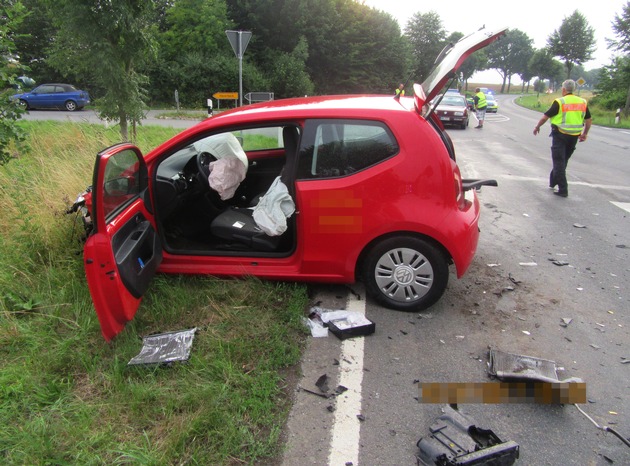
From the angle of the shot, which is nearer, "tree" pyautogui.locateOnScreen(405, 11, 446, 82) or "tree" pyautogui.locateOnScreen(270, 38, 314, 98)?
"tree" pyautogui.locateOnScreen(270, 38, 314, 98)

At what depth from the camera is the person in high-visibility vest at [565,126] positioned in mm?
7434

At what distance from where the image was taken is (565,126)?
297 inches

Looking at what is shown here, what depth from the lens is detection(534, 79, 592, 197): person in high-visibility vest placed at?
7.43 m

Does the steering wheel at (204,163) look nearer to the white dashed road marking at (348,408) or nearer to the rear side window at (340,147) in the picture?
the rear side window at (340,147)

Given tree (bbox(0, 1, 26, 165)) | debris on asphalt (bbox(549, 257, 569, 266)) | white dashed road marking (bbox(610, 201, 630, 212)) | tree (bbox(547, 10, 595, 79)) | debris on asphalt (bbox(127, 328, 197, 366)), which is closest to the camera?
debris on asphalt (bbox(127, 328, 197, 366))

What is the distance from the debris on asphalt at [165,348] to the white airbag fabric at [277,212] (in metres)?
1.01

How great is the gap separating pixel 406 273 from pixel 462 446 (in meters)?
1.60

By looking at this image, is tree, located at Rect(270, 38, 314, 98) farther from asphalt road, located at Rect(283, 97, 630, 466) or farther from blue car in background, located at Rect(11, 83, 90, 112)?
asphalt road, located at Rect(283, 97, 630, 466)

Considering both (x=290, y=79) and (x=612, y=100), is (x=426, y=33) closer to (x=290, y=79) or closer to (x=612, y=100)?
(x=612, y=100)

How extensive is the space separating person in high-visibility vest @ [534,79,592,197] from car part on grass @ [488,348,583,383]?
5.49m

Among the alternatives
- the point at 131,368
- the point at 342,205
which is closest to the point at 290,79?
the point at 342,205

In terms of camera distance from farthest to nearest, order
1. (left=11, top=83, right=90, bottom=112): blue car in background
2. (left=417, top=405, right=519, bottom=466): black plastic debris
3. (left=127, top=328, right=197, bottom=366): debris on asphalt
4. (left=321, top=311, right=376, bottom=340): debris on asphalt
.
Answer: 1. (left=11, top=83, right=90, bottom=112): blue car in background
2. (left=321, top=311, right=376, bottom=340): debris on asphalt
3. (left=127, top=328, right=197, bottom=366): debris on asphalt
4. (left=417, top=405, right=519, bottom=466): black plastic debris

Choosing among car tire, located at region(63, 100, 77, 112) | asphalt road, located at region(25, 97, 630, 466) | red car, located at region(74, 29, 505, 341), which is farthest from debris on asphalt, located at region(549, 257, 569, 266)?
car tire, located at region(63, 100, 77, 112)

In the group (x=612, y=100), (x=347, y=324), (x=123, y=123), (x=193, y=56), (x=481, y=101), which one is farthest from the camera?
(x=612, y=100)
